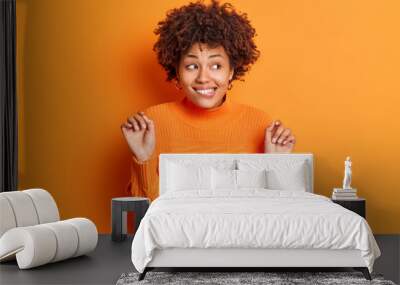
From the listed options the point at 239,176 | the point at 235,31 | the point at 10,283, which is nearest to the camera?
the point at 10,283

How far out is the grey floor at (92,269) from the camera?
16.7 feet

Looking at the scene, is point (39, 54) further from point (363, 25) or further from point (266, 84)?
point (363, 25)

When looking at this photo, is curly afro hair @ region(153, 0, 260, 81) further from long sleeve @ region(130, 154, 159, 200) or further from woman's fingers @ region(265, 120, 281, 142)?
long sleeve @ region(130, 154, 159, 200)

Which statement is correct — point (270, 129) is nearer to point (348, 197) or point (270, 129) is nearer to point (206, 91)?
point (206, 91)

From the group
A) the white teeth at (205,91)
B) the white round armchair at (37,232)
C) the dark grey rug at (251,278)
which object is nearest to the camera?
the dark grey rug at (251,278)

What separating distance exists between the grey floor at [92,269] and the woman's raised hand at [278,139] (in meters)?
1.48

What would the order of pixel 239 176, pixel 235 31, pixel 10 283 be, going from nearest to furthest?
pixel 10 283
pixel 239 176
pixel 235 31

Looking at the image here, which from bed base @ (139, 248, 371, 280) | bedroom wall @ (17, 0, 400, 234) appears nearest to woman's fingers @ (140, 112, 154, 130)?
bedroom wall @ (17, 0, 400, 234)

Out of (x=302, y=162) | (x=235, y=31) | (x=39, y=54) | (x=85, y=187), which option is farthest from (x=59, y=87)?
(x=302, y=162)

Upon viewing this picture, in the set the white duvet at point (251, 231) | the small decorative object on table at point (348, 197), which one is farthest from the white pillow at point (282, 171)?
the white duvet at point (251, 231)

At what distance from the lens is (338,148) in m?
7.34

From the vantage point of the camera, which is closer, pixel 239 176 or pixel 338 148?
pixel 239 176

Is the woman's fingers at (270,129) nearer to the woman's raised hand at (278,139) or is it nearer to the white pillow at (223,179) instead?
the woman's raised hand at (278,139)

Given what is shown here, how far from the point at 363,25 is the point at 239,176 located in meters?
2.12
